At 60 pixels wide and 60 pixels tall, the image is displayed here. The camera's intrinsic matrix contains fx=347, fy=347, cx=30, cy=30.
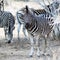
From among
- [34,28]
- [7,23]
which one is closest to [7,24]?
[7,23]

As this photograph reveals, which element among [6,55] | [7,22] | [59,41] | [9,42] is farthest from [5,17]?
[6,55]

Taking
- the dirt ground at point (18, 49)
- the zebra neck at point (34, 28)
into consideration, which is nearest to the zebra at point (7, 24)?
the dirt ground at point (18, 49)

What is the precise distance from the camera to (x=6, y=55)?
10500mm

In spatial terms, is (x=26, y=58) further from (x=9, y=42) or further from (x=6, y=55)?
(x=9, y=42)

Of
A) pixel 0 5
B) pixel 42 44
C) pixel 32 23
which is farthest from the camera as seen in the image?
pixel 0 5

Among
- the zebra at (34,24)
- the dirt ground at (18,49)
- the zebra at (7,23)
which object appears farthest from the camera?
the zebra at (7,23)

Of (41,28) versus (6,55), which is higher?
(41,28)

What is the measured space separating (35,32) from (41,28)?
8.4 inches

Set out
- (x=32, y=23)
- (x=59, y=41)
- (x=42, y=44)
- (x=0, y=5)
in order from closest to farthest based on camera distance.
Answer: (x=32, y=23), (x=42, y=44), (x=59, y=41), (x=0, y=5)

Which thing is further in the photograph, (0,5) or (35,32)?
(0,5)

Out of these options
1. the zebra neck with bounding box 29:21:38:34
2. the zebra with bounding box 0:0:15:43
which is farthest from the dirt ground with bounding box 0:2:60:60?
the zebra neck with bounding box 29:21:38:34

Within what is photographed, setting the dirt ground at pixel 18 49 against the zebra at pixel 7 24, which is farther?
the zebra at pixel 7 24

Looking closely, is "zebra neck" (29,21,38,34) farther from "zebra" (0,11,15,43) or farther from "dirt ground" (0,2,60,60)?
"zebra" (0,11,15,43)

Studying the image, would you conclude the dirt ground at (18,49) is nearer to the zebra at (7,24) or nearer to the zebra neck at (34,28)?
the zebra at (7,24)
